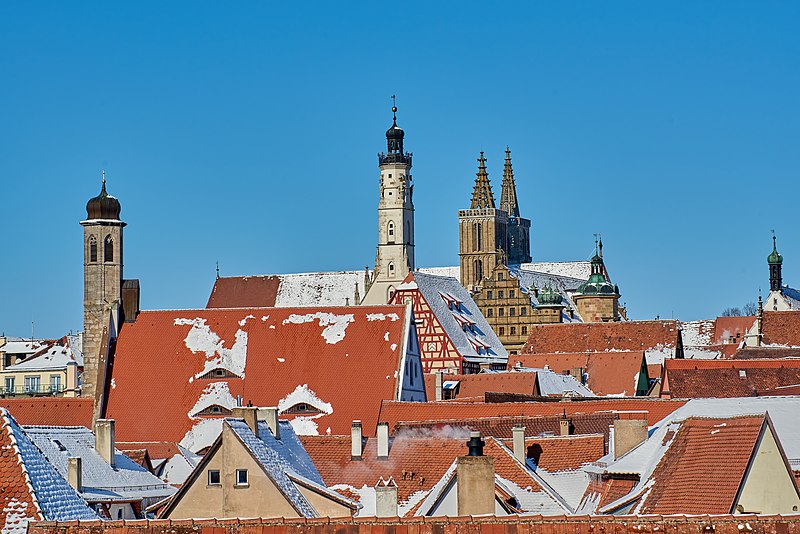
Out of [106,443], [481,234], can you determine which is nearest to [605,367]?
[106,443]

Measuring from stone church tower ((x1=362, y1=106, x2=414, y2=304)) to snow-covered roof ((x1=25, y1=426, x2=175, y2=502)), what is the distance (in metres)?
111

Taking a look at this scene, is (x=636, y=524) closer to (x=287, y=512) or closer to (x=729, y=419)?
(x=729, y=419)

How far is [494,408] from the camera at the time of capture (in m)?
57.7

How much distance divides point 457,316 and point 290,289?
194 ft

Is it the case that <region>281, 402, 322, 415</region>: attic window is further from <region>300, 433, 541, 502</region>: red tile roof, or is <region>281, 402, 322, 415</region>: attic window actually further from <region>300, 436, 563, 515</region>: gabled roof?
<region>300, 433, 541, 502</region>: red tile roof

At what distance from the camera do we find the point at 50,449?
3975 cm

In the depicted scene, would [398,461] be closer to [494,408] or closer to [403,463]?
[403,463]

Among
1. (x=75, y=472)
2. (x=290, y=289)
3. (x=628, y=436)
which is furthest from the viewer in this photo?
(x=290, y=289)

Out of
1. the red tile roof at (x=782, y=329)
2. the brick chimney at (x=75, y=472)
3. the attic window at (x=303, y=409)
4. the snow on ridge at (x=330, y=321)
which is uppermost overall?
the red tile roof at (x=782, y=329)

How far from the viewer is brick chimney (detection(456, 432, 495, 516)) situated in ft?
93.4

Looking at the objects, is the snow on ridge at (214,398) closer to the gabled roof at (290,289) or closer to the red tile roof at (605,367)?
the red tile roof at (605,367)

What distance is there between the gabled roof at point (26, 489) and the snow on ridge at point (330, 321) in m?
35.9

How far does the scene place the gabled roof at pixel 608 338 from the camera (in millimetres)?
105438

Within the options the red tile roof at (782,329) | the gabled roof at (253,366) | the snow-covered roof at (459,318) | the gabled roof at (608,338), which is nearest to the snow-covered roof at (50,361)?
the snow-covered roof at (459,318)
